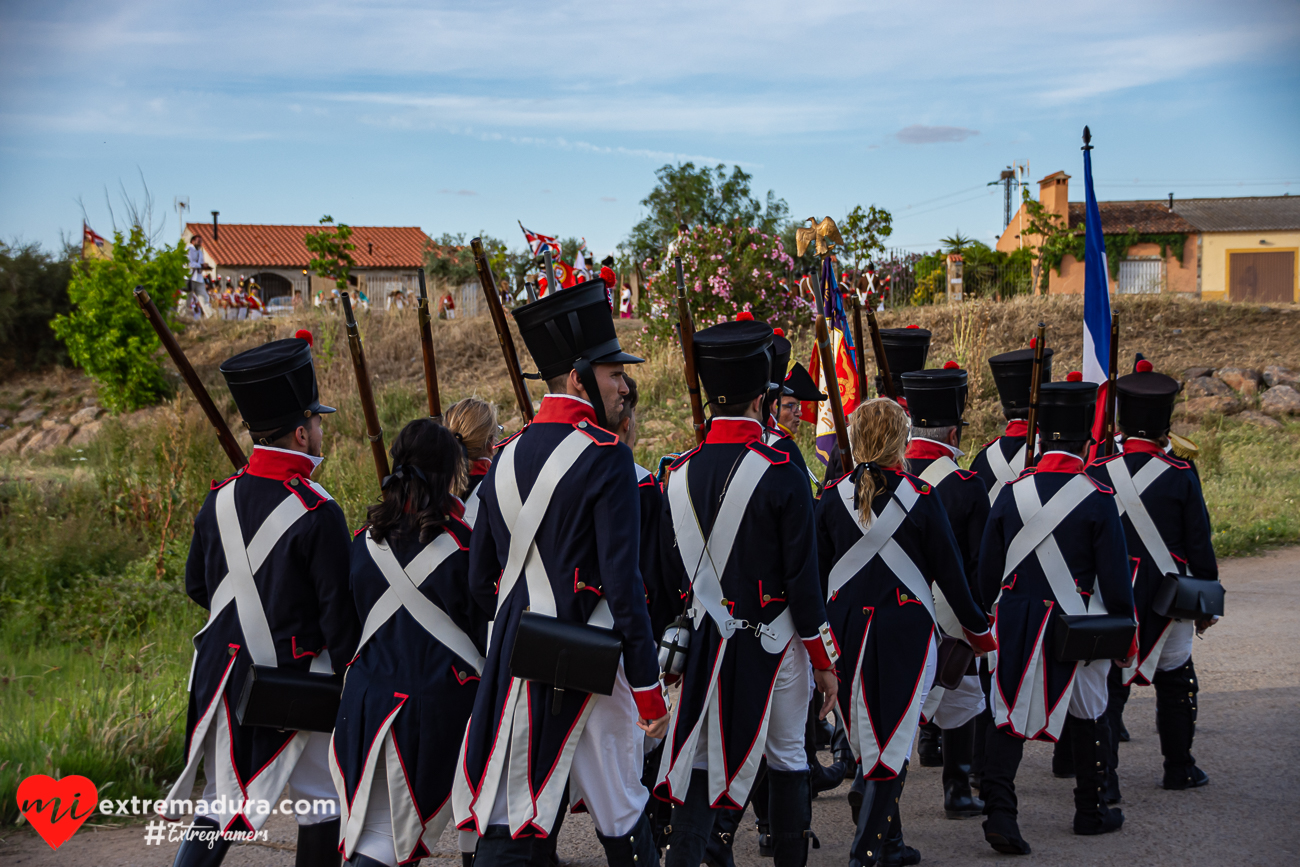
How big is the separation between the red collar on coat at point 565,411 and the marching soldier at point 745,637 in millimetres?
810

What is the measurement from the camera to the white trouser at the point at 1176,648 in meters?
5.07

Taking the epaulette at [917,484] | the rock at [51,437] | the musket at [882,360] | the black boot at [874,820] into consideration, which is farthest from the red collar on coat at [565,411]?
the rock at [51,437]

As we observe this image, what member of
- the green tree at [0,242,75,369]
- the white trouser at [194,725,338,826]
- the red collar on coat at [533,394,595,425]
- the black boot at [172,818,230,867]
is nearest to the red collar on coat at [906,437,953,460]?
the red collar on coat at [533,394,595,425]

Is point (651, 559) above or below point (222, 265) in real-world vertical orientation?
below

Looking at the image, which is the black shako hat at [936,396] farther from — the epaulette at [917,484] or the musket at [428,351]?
the musket at [428,351]

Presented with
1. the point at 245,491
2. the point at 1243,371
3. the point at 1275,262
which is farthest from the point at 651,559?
the point at 1275,262

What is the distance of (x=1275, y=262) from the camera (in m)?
37.9

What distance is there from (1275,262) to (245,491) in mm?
42894

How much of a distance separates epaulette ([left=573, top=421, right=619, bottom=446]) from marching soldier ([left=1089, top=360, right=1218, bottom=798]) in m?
3.09

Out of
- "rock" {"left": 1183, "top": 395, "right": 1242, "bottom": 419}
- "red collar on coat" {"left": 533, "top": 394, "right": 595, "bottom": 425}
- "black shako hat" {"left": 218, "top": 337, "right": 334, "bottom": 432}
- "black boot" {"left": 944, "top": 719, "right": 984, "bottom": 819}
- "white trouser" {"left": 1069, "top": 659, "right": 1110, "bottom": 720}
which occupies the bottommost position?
"black boot" {"left": 944, "top": 719, "right": 984, "bottom": 819}

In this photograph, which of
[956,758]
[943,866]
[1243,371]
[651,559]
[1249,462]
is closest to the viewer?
[651,559]

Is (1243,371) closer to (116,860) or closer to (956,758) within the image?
(956,758)

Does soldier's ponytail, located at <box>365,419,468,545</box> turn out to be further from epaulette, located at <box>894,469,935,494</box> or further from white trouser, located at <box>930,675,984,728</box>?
white trouser, located at <box>930,675,984,728</box>

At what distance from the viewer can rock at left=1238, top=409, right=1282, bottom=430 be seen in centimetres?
1655
